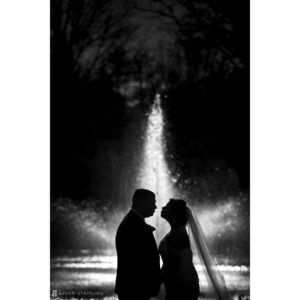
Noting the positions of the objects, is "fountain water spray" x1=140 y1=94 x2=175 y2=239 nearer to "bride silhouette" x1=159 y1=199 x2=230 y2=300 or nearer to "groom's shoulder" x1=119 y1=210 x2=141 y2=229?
"bride silhouette" x1=159 y1=199 x2=230 y2=300

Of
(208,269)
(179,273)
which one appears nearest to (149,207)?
(179,273)

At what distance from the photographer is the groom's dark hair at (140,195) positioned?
6.85 meters

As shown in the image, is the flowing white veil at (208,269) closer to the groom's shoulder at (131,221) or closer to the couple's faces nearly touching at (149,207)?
the couple's faces nearly touching at (149,207)

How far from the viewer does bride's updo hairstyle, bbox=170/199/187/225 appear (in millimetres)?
6912

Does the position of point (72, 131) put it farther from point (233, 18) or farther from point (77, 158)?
point (233, 18)

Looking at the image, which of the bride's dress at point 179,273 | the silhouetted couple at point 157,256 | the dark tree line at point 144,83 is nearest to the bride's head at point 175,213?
the silhouetted couple at point 157,256

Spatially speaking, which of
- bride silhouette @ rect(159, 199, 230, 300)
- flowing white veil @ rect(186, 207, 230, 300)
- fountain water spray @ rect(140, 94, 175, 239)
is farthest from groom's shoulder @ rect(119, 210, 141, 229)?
fountain water spray @ rect(140, 94, 175, 239)

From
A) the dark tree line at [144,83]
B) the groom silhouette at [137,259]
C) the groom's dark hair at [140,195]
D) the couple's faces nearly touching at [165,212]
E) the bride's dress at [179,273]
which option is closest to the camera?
the groom silhouette at [137,259]

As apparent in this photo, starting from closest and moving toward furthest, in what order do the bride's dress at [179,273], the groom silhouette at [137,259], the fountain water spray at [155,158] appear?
the groom silhouette at [137,259] < the bride's dress at [179,273] < the fountain water spray at [155,158]

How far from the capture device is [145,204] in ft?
22.2
